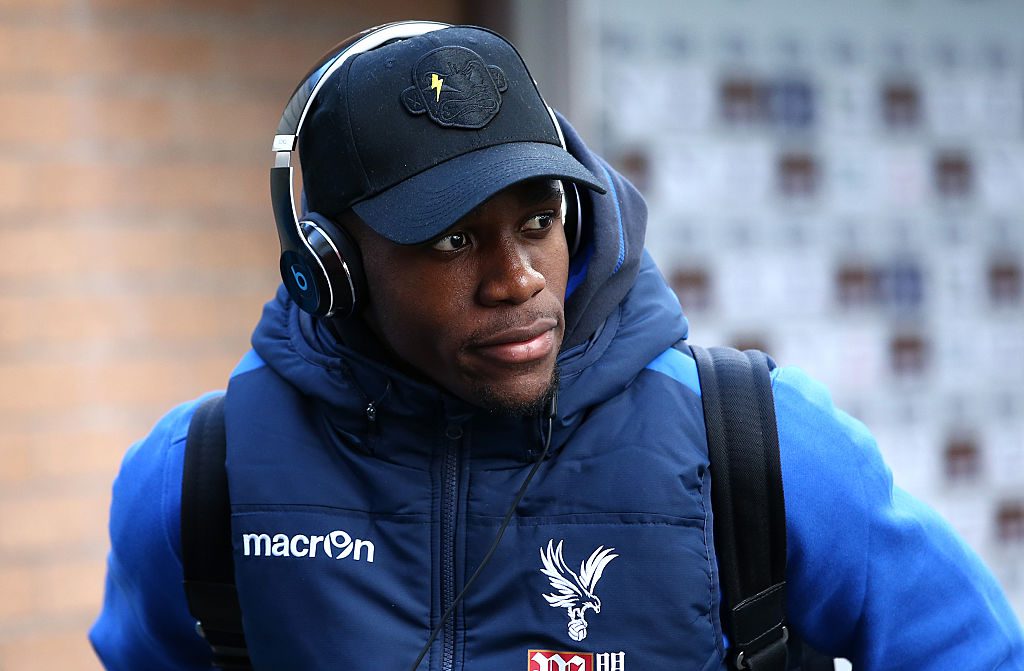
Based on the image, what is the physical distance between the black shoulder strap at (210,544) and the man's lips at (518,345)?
1.63 ft

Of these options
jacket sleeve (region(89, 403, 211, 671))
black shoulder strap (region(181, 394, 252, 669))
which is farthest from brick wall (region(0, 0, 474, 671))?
black shoulder strap (region(181, 394, 252, 669))

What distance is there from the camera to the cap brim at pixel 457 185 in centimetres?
160

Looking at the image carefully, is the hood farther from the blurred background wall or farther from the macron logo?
the blurred background wall

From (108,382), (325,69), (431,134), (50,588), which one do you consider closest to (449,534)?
(431,134)

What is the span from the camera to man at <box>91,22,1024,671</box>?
1.67m

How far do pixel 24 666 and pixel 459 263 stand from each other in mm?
2753

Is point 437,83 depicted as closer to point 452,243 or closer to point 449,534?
point 452,243

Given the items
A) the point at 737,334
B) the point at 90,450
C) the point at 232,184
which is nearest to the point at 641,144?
the point at 737,334

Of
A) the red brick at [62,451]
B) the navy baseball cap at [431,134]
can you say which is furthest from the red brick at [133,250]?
the navy baseball cap at [431,134]

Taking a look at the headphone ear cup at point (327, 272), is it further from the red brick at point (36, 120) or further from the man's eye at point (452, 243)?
the red brick at point (36, 120)

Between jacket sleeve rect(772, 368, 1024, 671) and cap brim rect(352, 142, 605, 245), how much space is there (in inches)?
18.7

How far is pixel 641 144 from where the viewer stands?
396cm

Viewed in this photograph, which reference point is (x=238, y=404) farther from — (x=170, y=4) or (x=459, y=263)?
(x=170, y=4)

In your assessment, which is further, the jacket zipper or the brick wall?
the brick wall
